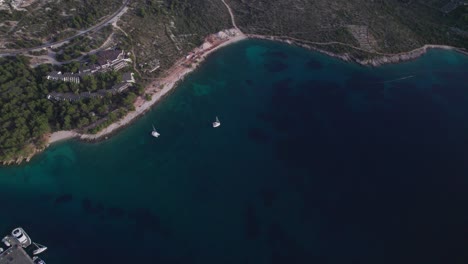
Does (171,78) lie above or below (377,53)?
below

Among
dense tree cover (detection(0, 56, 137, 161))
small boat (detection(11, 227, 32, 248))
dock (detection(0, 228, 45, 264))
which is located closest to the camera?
dock (detection(0, 228, 45, 264))

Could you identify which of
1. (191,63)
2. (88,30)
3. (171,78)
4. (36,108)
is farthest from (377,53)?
(36,108)

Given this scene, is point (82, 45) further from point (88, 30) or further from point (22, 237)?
point (22, 237)

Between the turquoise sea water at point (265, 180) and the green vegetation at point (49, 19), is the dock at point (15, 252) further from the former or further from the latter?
the green vegetation at point (49, 19)

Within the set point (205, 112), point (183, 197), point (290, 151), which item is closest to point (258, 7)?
point (205, 112)

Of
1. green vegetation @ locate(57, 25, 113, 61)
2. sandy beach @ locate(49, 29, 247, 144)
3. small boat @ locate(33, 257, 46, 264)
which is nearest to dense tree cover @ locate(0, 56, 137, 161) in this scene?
sandy beach @ locate(49, 29, 247, 144)

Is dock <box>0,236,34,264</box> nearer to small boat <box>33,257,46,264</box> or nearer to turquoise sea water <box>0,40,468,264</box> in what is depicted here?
small boat <box>33,257,46,264</box>

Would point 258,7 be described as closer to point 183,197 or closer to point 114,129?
point 114,129
